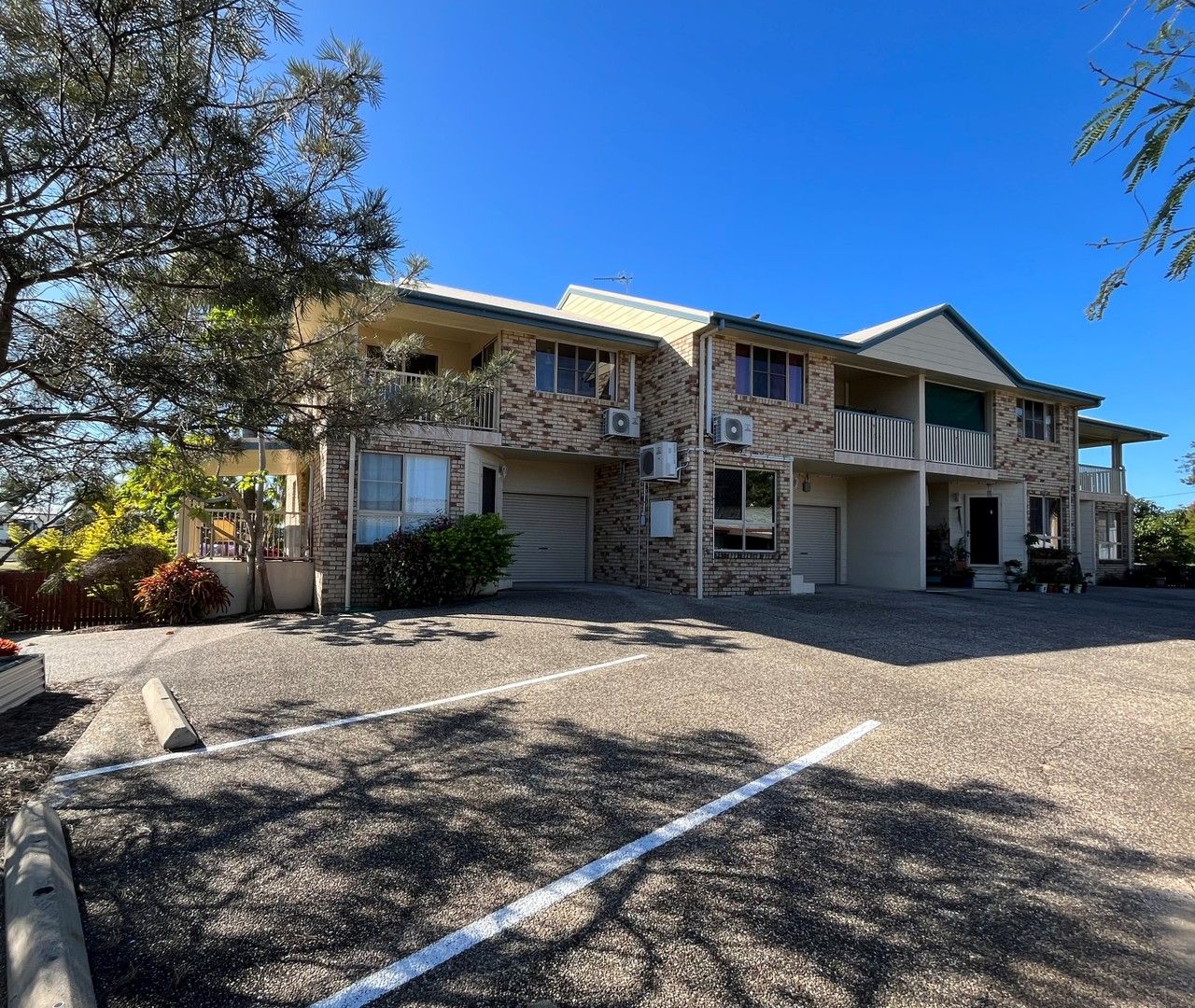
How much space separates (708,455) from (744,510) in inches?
58.7

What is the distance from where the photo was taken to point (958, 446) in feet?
58.9

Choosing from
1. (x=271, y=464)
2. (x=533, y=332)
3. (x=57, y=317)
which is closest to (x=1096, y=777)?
(x=57, y=317)

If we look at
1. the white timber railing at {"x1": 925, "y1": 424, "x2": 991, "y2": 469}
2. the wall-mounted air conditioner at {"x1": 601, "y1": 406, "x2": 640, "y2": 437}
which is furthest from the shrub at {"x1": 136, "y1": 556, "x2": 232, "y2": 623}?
the white timber railing at {"x1": 925, "y1": 424, "x2": 991, "y2": 469}

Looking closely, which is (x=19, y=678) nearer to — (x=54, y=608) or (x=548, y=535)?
(x=54, y=608)

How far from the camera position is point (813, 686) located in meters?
6.50

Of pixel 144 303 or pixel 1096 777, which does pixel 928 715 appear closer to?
pixel 1096 777

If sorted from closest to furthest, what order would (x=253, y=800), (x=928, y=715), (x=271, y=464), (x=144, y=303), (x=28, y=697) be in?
(x=253, y=800) < (x=144, y=303) < (x=928, y=715) < (x=28, y=697) < (x=271, y=464)

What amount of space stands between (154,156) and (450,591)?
9.51 meters

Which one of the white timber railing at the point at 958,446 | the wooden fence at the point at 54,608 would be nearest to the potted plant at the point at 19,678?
the wooden fence at the point at 54,608

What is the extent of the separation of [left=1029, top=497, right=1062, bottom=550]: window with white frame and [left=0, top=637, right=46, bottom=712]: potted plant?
69.8 ft

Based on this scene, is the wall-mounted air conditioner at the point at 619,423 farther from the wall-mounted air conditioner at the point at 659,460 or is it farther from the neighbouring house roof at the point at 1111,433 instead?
Answer: the neighbouring house roof at the point at 1111,433

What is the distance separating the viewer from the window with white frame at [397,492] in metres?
12.6

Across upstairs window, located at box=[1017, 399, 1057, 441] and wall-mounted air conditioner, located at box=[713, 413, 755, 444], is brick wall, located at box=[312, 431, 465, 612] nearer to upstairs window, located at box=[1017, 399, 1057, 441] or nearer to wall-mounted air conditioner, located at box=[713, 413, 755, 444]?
wall-mounted air conditioner, located at box=[713, 413, 755, 444]

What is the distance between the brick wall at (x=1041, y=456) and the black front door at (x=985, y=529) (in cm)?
102
